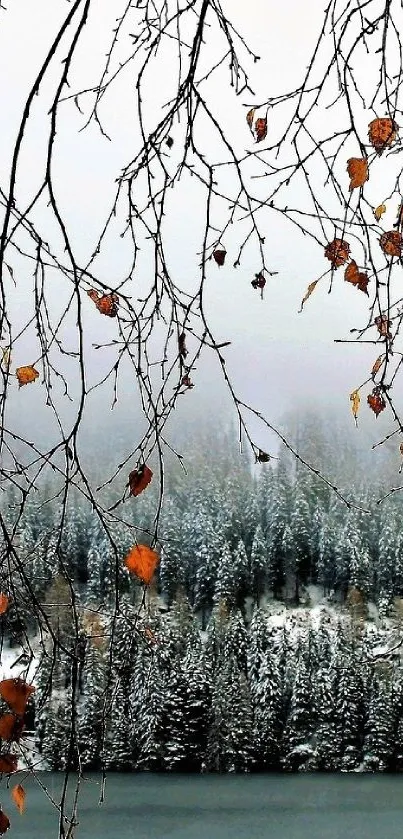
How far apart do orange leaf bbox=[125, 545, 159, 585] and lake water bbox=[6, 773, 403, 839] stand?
595 inches

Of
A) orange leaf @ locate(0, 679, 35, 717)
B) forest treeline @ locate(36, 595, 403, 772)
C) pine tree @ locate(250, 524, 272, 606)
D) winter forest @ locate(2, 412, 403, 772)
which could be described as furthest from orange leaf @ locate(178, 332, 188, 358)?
pine tree @ locate(250, 524, 272, 606)

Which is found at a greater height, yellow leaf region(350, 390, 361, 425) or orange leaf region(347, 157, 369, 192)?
orange leaf region(347, 157, 369, 192)

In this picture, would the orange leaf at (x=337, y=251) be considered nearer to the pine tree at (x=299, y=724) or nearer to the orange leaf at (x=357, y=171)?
the orange leaf at (x=357, y=171)

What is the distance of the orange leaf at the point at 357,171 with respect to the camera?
3.26 feet

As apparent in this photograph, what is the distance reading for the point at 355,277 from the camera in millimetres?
1073

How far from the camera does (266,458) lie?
108 centimetres

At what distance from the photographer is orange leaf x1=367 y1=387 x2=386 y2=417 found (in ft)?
3.87

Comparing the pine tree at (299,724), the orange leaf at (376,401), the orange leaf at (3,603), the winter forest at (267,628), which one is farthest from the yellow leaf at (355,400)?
the pine tree at (299,724)

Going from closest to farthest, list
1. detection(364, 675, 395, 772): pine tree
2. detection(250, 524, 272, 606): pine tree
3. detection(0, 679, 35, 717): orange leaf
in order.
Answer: detection(0, 679, 35, 717): orange leaf < detection(364, 675, 395, 772): pine tree < detection(250, 524, 272, 606): pine tree

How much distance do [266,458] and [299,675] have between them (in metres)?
23.3

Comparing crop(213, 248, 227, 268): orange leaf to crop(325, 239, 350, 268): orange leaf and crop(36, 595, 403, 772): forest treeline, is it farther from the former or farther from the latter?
crop(36, 595, 403, 772): forest treeline

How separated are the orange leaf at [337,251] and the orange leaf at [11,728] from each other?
66cm

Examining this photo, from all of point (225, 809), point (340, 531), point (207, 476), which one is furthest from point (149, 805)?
point (207, 476)

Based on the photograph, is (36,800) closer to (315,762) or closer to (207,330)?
(315,762)
